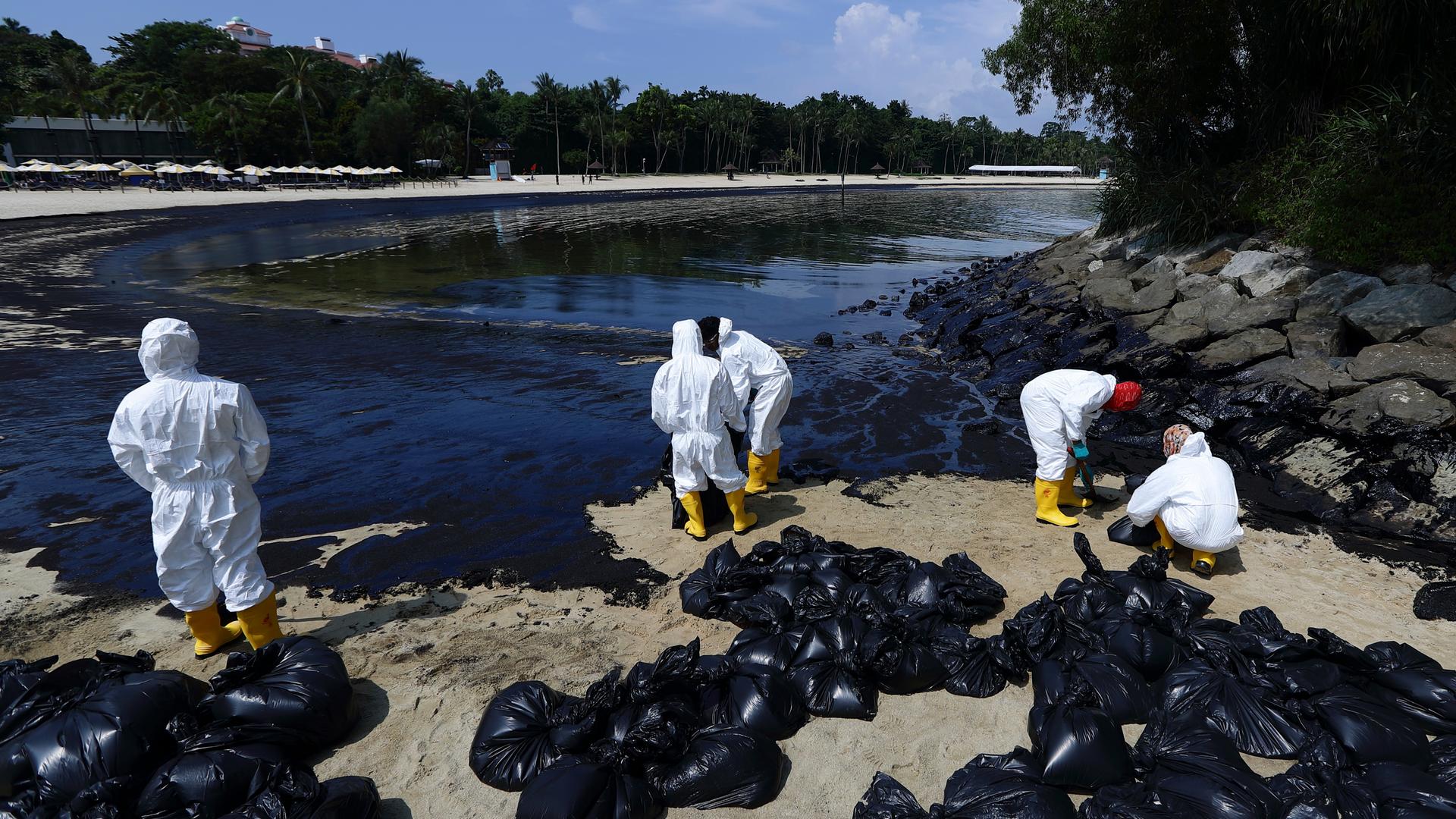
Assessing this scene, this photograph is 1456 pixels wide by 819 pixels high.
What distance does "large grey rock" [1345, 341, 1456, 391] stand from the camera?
23.3ft

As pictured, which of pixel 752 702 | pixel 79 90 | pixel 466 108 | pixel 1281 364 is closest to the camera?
pixel 752 702

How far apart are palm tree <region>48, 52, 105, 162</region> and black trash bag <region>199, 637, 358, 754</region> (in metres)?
69.3

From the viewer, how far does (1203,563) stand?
203 inches

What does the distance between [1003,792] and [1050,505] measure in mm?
3486

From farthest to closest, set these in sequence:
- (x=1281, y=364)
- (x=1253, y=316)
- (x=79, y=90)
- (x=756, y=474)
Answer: (x=79, y=90) → (x=1253, y=316) → (x=1281, y=364) → (x=756, y=474)

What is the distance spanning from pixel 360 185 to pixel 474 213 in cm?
2282

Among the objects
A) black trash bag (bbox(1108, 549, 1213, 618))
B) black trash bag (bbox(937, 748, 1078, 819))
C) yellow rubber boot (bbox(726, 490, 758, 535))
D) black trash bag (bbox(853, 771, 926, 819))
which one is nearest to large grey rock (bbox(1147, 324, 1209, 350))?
black trash bag (bbox(1108, 549, 1213, 618))

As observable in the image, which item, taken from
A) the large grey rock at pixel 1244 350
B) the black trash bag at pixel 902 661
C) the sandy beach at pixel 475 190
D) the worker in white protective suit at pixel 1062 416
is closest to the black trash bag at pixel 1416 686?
the black trash bag at pixel 902 661

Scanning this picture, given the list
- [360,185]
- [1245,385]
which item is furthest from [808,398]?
[360,185]

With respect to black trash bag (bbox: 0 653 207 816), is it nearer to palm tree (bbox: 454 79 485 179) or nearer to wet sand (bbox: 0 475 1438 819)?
wet sand (bbox: 0 475 1438 819)

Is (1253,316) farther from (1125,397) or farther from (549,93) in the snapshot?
(549,93)

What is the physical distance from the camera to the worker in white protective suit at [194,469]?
3.89 m

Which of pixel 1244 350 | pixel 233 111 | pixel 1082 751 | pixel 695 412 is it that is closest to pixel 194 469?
pixel 695 412

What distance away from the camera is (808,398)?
9.92 m
